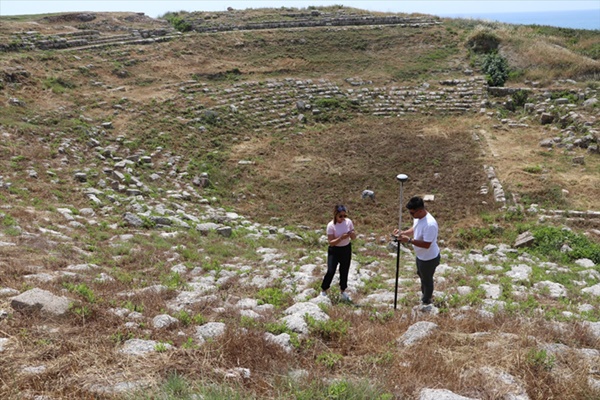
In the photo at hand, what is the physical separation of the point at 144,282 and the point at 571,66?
85.2ft

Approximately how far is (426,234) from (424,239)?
0.08 metres

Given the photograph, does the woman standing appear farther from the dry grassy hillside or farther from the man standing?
the man standing

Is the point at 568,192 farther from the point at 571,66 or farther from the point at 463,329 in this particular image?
the point at 571,66

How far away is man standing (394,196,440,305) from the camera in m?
6.54

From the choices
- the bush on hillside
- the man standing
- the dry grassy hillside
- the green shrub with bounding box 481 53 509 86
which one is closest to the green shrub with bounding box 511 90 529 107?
the dry grassy hillside

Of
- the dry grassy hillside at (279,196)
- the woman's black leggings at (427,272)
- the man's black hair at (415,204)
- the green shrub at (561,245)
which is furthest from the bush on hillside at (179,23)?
the woman's black leggings at (427,272)

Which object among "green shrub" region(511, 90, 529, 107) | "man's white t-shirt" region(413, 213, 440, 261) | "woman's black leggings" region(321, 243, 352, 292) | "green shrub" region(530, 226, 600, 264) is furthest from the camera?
"green shrub" region(511, 90, 529, 107)

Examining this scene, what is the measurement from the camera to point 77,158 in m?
14.4

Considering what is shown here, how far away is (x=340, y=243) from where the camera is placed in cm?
730

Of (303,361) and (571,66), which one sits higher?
(571,66)

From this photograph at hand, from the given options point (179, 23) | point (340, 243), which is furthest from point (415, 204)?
point (179, 23)

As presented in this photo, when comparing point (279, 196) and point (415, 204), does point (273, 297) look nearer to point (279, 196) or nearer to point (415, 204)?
point (415, 204)

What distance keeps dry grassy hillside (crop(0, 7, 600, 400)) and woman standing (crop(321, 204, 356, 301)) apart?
439 millimetres

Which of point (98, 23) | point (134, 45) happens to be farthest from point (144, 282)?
point (98, 23)
